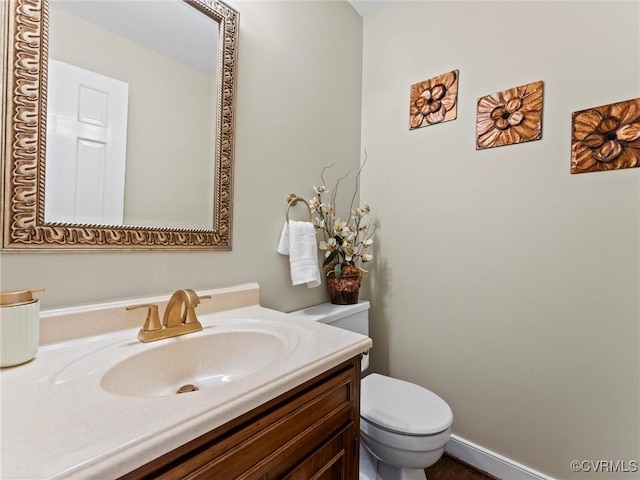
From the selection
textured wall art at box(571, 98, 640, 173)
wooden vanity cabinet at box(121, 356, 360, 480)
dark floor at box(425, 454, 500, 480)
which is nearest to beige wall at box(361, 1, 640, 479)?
textured wall art at box(571, 98, 640, 173)

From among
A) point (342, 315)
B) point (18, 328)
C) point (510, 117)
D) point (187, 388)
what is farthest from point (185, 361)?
point (510, 117)

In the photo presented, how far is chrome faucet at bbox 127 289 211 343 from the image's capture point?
0.79 m

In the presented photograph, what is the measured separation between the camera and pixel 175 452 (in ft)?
1.46

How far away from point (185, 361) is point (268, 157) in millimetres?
833

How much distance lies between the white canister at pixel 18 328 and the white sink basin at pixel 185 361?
0.09m

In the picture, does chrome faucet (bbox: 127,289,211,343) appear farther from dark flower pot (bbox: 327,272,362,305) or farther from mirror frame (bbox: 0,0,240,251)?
dark flower pot (bbox: 327,272,362,305)

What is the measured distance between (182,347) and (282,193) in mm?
744

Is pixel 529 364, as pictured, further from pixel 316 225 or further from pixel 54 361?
pixel 54 361

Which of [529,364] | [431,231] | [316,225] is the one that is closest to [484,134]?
[431,231]

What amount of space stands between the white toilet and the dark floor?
26cm

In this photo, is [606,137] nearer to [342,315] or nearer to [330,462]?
[342,315]

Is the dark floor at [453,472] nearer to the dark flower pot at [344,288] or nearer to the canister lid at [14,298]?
the dark flower pot at [344,288]

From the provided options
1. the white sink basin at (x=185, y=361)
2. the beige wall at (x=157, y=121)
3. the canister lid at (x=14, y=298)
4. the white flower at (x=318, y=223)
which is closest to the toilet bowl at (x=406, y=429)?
the white sink basin at (x=185, y=361)

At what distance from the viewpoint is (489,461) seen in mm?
1341
